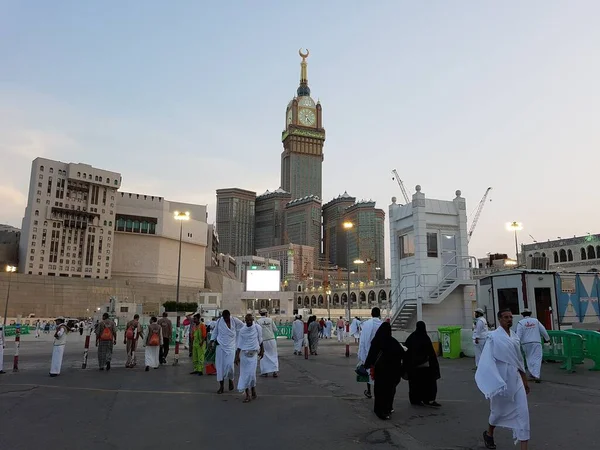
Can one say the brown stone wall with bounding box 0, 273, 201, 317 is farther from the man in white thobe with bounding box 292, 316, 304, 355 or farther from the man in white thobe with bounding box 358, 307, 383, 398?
the man in white thobe with bounding box 358, 307, 383, 398

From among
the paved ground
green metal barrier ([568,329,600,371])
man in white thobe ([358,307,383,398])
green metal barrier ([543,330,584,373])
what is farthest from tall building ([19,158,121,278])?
green metal barrier ([568,329,600,371])

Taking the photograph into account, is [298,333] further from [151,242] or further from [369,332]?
[151,242]

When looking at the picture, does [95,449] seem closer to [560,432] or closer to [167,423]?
[167,423]

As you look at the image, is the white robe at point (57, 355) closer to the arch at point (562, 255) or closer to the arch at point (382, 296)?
the arch at point (562, 255)

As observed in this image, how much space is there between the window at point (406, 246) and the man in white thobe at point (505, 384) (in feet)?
54.4

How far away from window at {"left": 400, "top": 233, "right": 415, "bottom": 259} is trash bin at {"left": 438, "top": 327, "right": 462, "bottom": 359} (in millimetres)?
5319

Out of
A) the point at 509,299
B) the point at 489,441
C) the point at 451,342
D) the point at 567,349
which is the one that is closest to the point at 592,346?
the point at 567,349

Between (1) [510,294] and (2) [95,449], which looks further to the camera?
(1) [510,294]

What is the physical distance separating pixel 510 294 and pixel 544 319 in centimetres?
142

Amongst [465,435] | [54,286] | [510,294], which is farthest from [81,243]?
[465,435]

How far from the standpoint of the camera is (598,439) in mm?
5832

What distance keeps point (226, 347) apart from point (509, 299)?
1182 centimetres

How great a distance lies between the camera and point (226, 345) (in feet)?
33.3

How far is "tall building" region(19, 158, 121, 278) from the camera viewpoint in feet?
241
